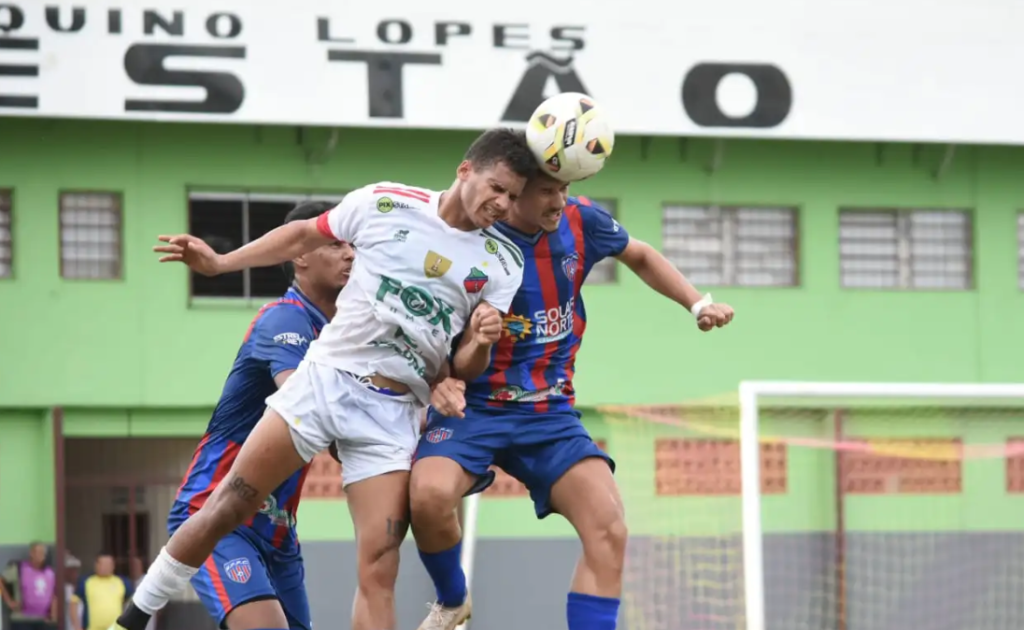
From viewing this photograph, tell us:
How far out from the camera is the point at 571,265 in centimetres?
780

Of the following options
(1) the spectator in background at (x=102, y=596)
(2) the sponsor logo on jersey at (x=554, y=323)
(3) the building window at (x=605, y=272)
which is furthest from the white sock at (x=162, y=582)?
(3) the building window at (x=605, y=272)

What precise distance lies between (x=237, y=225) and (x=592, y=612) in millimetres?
16003

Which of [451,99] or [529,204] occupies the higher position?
[451,99]

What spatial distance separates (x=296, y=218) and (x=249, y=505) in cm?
166

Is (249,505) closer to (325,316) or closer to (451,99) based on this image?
(325,316)

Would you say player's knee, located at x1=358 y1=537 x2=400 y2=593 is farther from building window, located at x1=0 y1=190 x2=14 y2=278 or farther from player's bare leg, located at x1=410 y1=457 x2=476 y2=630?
building window, located at x1=0 y1=190 x2=14 y2=278

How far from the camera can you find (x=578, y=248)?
309 inches

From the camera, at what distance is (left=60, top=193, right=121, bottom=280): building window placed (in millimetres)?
22719

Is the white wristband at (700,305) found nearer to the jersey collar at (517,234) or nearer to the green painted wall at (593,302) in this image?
the jersey collar at (517,234)

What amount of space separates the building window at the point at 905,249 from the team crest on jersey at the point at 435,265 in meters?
18.0

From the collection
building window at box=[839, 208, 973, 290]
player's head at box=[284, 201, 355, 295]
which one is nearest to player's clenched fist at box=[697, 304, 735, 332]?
player's head at box=[284, 201, 355, 295]

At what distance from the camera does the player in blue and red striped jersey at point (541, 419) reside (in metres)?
7.52

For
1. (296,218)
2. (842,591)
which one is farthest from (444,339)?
(842,591)

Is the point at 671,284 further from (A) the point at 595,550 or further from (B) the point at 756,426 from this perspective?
(B) the point at 756,426
